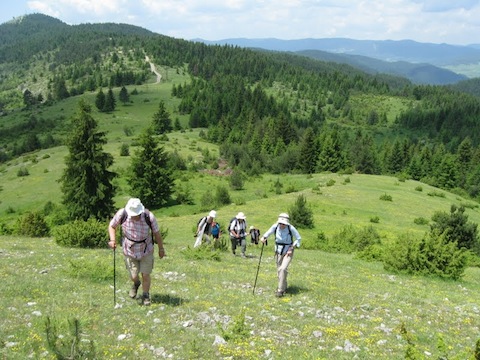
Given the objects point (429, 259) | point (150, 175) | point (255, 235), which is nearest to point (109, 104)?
point (150, 175)

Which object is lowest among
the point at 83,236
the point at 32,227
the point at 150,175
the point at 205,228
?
the point at 150,175

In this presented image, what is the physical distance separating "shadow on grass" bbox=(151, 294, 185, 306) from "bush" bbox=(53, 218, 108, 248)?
11538mm

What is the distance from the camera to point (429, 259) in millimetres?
20703

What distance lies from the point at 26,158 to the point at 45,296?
83418mm

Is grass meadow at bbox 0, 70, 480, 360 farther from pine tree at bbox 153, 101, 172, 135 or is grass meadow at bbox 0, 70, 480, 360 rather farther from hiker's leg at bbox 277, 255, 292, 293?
pine tree at bbox 153, 101, 172, 135

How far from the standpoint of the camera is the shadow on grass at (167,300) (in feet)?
36.7

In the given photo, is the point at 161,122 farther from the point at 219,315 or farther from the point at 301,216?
the point at 219,315

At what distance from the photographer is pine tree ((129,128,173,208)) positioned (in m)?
55.7

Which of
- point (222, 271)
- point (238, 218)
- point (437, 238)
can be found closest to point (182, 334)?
point (222, 271)

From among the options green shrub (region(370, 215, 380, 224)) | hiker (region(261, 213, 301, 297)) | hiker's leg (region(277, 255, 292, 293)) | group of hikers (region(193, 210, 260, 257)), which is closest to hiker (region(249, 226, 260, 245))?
group of hikers (region(193, 210, 260, 257))

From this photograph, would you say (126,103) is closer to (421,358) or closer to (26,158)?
(26,158)

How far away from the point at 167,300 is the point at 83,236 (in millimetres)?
12206

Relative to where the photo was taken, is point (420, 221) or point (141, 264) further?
point (420, 221)

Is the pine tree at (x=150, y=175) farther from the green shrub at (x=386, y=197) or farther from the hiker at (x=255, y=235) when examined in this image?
the hiker at (x=255, y=235)
